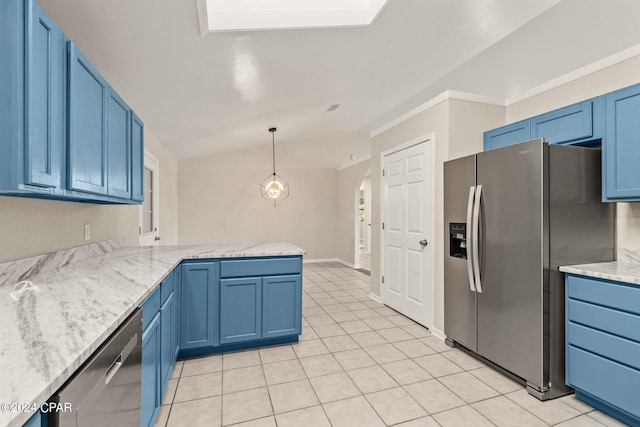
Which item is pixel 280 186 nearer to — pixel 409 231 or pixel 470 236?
pixel 409 231

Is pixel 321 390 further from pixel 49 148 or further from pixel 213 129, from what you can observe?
pixel 213 129

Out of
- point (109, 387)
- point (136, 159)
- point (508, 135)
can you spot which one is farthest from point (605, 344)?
point (136, 159)

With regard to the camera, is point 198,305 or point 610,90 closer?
point 610,90

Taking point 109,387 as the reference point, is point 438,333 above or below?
below

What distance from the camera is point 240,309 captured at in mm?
2604

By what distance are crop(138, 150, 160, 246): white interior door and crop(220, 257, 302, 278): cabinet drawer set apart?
74.0 inches

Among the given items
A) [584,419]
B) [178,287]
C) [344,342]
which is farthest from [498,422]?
[178,287]

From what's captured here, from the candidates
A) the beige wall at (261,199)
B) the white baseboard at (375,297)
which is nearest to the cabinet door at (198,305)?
the white baseboard at (375,297)

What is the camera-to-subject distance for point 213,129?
4309 millimetres

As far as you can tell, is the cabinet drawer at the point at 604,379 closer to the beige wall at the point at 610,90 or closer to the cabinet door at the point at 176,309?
the beige wall at the point at 610,90

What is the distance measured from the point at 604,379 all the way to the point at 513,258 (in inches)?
32.7

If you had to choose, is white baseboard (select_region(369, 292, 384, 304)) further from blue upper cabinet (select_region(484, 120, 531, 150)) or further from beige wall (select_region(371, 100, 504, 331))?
blue upper cabinet (select_region(484, 120, 531, 150))

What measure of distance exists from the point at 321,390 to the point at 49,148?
6.86ft

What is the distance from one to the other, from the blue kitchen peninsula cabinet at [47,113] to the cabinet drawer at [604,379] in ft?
10.1
